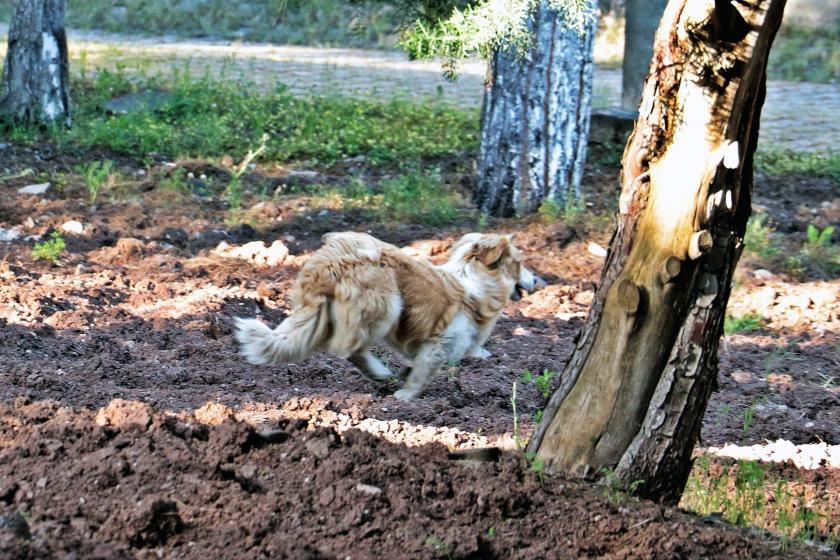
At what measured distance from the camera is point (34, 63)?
13.2 meters

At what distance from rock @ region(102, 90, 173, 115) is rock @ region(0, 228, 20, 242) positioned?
5.41m

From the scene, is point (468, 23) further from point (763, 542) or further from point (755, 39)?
point (763, 542)

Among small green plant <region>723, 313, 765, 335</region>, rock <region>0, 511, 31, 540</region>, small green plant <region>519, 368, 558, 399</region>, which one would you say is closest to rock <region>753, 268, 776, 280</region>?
small green plant <region>723, 313, 765, 335</region>

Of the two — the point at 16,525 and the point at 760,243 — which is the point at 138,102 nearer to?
the point at 760,243

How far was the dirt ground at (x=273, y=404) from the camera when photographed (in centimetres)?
392

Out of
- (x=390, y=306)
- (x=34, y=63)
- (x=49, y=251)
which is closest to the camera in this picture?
(x=390, y=306)

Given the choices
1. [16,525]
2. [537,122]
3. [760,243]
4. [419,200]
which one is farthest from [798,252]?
[16,525]

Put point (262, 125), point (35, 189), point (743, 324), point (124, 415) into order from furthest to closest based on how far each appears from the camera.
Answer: point (262, 125)
point (35, 189)
point (743, 324)
point (124, 415)

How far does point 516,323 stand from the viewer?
27.9 feet

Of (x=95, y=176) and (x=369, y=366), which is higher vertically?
(x=95, y=176)

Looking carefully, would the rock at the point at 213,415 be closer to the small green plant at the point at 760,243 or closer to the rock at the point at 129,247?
the rock at the point at 129,247

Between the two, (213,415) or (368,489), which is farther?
(213,415)

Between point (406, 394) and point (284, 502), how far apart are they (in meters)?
2.53

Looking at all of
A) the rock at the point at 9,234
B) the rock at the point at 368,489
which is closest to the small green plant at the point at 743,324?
the rock at the point at 368,489
